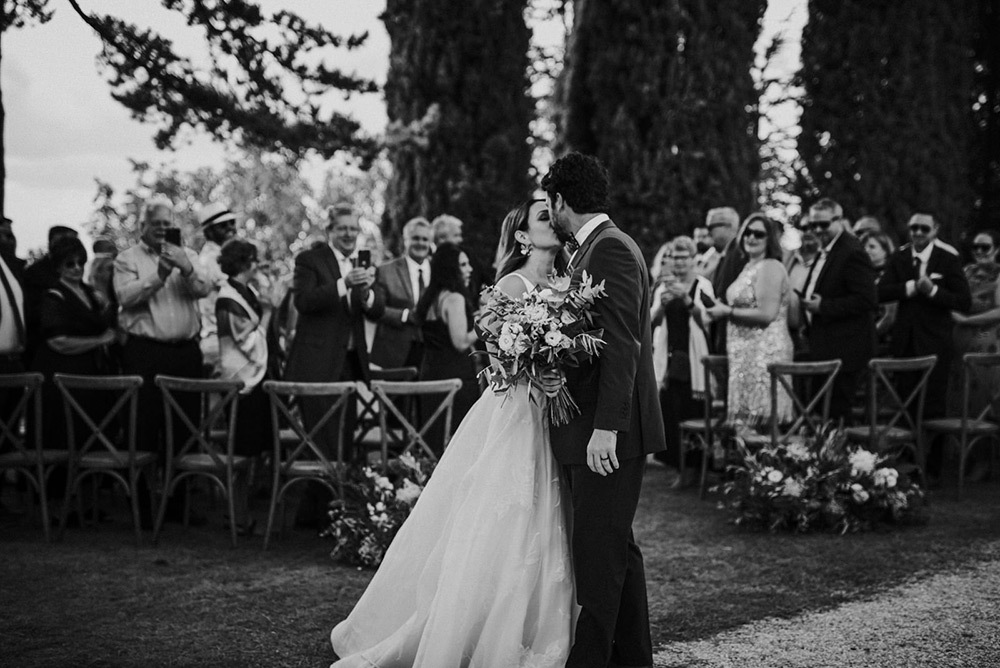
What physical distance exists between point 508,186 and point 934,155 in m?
5.59

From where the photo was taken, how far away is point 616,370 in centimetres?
376

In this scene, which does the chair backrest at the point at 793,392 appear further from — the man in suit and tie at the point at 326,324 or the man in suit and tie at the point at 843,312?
the man in suit and tie at the point at 326,324

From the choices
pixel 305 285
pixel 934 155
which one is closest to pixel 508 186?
pixel 934 155

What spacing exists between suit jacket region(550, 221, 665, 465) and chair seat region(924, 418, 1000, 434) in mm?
4901

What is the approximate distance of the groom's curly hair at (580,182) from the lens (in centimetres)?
390

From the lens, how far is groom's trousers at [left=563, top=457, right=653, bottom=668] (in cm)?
383

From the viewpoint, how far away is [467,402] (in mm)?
7699

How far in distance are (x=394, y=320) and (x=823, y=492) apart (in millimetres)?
3288

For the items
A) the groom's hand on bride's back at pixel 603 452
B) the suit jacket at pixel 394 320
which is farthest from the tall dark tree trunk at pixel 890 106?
the groom's hand on bride's back at pixel 603 452

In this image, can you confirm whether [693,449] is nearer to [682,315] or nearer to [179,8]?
[682,315]

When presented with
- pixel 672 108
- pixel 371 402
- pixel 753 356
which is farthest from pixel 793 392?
pixel 672 108

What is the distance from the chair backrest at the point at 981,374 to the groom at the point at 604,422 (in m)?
4.49

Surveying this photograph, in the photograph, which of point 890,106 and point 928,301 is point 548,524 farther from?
point 890,106

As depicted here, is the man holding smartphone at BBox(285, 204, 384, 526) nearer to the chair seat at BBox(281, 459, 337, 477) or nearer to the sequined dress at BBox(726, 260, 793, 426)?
the chair seat at BBox(281, 459, 337, 477)
